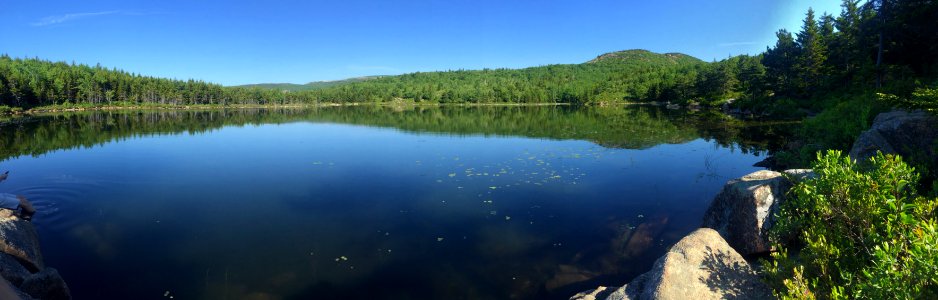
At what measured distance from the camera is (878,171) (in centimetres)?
559

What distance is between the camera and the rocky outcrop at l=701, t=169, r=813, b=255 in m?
9.24

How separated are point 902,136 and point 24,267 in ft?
75.0

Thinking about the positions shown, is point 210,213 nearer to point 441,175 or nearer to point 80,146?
point 441,175

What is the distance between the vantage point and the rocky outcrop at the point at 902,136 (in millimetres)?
10750

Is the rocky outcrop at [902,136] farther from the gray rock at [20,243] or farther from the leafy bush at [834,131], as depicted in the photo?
the gray rock at [20,243]

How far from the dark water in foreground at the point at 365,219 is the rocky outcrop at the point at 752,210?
2.43m

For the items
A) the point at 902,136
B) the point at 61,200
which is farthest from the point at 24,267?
the point at 902,136

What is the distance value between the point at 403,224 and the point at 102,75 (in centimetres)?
19255

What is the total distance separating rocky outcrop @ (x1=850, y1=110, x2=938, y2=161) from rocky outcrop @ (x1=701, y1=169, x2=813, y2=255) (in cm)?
356

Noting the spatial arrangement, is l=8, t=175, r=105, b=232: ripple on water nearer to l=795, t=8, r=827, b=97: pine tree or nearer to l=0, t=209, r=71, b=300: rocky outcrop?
l=0, t=209, r=71, b=300: rocky outcrop

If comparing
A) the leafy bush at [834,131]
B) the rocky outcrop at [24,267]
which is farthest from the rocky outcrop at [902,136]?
the rocky outcrop at [24,267]

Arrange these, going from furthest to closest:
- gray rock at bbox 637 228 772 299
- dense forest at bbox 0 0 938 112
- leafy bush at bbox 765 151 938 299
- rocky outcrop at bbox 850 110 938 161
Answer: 1. dense forest at bbox 0 0 938 112
2. rocky outcrop at bbox 850 110 938 161
3. gray rock at bbox 637 228 772 299
4. leafy bush at bbox 765 151 938 299

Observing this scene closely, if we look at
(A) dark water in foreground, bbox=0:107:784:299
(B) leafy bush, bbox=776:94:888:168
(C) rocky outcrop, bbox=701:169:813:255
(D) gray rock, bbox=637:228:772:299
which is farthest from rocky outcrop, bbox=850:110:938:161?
(D) gray rock, bbox=637:228:772:299

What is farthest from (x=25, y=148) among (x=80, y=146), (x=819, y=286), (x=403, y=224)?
(x=819, y=286)
